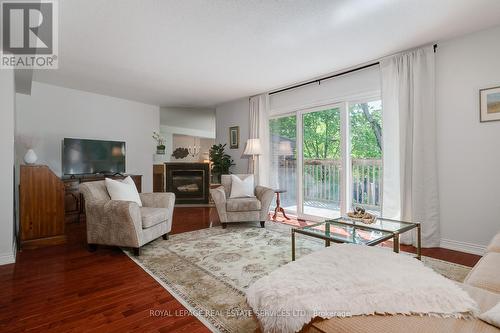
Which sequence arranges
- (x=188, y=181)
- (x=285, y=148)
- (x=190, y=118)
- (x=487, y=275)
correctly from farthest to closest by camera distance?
(x=190, y=118)
(x=188, y=181)
(x=285, y=148)
(x=487, y=275)

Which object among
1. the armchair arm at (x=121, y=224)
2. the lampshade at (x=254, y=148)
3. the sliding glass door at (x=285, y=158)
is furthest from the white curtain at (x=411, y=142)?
the armchair arm at (x=121, y=224)

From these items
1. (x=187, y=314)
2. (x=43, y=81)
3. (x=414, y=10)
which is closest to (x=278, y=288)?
(x=187, y=314)

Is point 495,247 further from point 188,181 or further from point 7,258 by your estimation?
point 188,181

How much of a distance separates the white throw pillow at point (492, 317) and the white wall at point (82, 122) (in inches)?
187

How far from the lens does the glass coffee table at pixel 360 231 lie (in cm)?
222

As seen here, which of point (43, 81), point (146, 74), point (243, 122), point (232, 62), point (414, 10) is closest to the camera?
point (414, 10)

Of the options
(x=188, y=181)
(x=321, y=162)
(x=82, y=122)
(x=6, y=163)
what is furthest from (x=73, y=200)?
(x=321, y=162)

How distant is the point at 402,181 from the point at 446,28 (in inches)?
67.0

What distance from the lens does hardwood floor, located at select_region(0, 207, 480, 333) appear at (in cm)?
165

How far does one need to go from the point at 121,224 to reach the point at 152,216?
1.10ft

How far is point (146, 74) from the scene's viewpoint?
3971mm

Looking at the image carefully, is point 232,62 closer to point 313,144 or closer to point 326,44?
point 326,44

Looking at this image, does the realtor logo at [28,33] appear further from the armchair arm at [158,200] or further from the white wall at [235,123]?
the white wall at [235,123]

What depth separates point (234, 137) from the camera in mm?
5965
